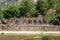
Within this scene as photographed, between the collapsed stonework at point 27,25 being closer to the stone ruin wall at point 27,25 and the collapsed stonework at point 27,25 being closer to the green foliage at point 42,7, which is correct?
the stone ruin wall at point 27,25

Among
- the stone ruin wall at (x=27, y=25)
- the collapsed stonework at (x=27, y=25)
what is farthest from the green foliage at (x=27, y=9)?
the stone ruin wall at (x=27, y=25)

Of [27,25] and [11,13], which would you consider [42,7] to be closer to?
[11,13]

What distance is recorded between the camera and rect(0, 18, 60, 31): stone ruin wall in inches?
2689

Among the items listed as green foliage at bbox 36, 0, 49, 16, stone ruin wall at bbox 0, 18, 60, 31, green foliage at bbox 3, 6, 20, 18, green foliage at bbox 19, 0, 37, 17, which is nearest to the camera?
stone ruin wall at bbox 0, 18, 60, 31

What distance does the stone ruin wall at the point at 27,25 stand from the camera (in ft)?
224

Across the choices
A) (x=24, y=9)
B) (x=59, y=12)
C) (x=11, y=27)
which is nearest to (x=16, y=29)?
(x=11, y=27)

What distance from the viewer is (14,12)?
75938mm

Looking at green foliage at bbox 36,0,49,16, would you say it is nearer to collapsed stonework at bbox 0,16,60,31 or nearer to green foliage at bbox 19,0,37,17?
green foliage at bbox 19,0,37,17

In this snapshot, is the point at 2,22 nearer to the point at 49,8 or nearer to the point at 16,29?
the point at 16,29

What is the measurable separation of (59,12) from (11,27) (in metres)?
16.7

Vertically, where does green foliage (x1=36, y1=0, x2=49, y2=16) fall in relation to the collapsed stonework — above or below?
above

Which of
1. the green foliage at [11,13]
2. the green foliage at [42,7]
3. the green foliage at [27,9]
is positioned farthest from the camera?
the green foliage at [42,7]

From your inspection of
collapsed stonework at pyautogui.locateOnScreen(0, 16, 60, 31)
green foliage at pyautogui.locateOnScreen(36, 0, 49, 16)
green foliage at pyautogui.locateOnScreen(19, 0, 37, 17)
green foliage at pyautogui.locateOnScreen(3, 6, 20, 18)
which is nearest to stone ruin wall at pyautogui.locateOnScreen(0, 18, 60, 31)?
collapsed stonework at pyautogui.locateOnScreen(0, 16, 60, 31)

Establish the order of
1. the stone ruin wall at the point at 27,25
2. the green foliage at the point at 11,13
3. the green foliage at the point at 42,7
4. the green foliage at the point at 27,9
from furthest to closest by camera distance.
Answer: the green foliage at the point at 42,7, the green foliage at the point at 27,9, the green foliage at the point at 11,13, the stone ruin wall at the point at 27,25
